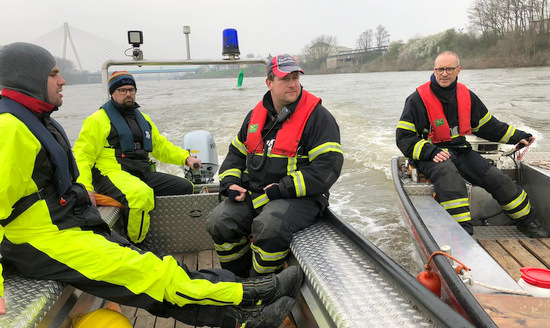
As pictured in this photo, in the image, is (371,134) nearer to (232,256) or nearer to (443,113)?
(443,113)

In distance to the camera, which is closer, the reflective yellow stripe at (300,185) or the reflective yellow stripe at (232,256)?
the reflective yellow stripe at (300,185)

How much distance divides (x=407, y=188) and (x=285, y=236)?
54.0 inches

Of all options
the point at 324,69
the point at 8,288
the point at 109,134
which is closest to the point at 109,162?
the point at 109,134

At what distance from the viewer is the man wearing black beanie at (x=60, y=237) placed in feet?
4.94

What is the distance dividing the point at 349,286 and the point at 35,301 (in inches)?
44.6

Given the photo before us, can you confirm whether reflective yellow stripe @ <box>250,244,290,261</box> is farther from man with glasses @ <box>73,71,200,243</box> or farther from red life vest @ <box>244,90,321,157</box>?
man with glasses @ <box>73,71,200,243</box>

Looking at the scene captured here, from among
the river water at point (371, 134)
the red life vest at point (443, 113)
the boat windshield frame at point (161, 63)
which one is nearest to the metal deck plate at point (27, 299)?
the boat windshield frame at point (161, 63)

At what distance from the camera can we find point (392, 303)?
4.50 feet

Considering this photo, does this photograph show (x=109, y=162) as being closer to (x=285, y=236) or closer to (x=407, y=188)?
(x=285, y=236)

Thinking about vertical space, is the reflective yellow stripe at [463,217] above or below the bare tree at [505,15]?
below

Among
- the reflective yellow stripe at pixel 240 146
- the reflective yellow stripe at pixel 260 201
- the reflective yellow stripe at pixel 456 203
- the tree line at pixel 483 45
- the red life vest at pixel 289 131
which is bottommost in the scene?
the reflective yellow stripe at pixel 456 203

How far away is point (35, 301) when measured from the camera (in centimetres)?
147

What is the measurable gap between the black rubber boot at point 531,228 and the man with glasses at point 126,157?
8.04ft

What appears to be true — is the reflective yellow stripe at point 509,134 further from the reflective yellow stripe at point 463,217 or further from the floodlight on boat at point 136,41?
the floodlight on boat at point 136,41
